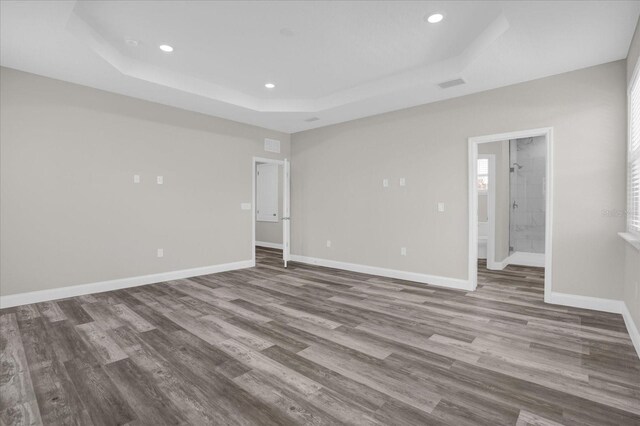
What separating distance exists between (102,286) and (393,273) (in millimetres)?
4289

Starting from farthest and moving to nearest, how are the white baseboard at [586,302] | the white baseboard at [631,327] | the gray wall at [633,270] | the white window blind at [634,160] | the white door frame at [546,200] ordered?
the white door frame at [546,200] → the white baseboard at [586,302] → the white window blind at [634,160] → the gray wall at [633,270] → the white baseboard at [631,327]

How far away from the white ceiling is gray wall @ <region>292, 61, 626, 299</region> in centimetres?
33

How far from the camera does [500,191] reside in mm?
6184

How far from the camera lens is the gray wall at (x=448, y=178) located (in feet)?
11.9

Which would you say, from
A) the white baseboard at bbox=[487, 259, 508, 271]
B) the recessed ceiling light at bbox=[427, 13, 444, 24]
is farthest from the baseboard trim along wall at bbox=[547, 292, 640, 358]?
the recessed ceiling light at bbox=[427, 13, 444, 24]

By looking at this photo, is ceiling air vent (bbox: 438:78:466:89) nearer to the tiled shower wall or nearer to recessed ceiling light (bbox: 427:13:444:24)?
recessed ceiling light (bbox: 427:13:444:24)

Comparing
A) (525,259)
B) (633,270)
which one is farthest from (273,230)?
(633,270)

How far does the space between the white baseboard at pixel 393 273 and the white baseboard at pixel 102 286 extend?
1.56m

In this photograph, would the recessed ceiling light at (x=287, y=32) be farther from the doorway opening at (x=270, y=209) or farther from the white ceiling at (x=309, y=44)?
the doorway opening at (x=270, y=209)

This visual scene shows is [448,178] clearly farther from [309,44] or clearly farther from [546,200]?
[309,44]

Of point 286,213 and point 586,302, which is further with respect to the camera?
point 286,213

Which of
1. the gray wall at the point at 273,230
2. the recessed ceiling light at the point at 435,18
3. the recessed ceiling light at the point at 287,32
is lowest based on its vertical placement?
the gray wall at the point at 273,230

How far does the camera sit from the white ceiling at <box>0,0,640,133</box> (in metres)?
2.83

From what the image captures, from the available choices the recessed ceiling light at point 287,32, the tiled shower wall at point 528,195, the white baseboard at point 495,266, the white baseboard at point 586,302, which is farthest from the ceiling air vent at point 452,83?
the white baseboard at point 495,266
